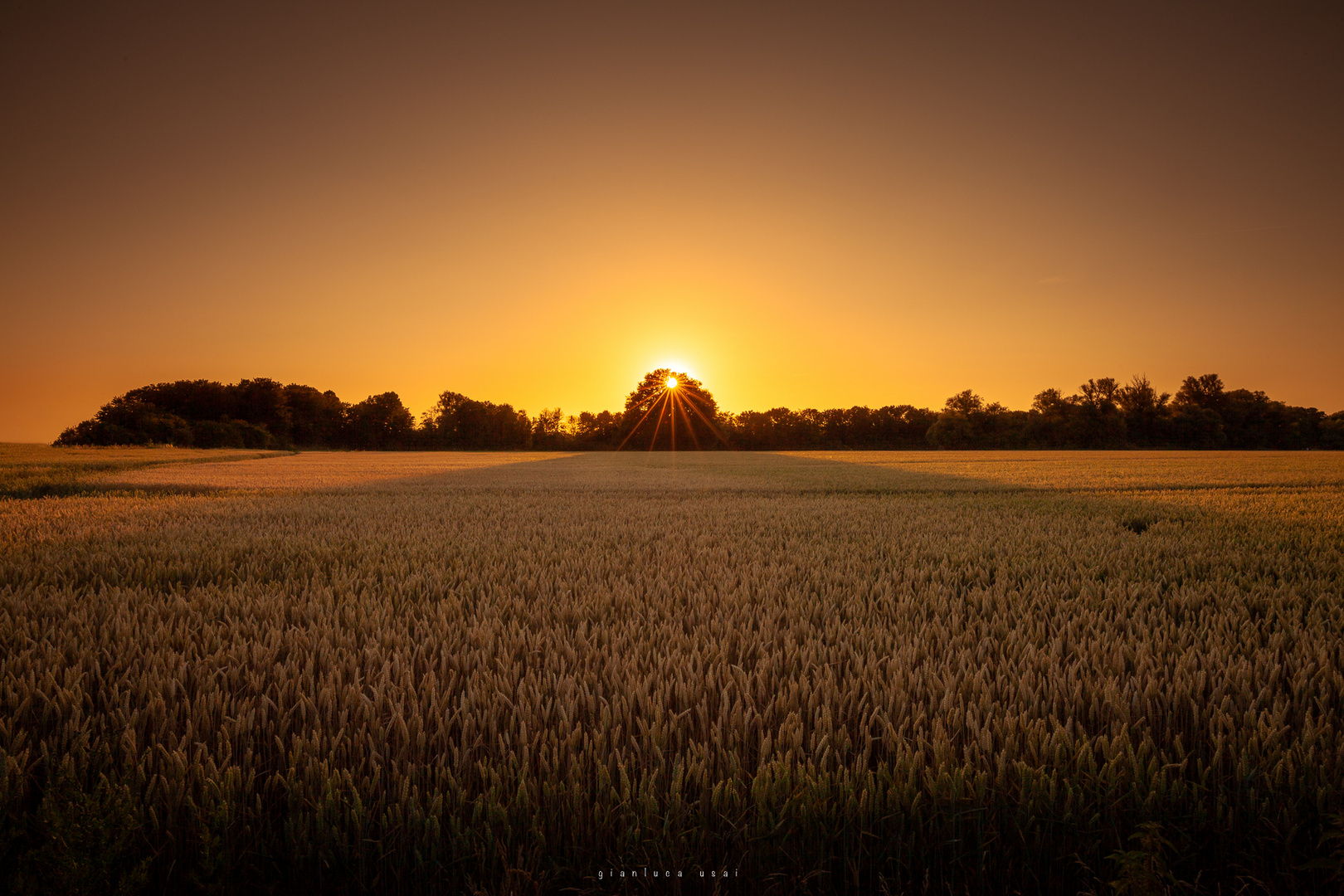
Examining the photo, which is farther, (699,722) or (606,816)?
(699,722)

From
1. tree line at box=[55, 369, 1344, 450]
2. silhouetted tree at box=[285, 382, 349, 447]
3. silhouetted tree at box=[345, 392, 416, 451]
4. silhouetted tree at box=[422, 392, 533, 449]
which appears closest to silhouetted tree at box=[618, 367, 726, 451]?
tree line at box=[55, 369, 1344, 450]

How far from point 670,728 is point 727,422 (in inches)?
4078

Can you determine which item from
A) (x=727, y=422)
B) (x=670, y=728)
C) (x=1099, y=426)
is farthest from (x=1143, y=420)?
(x=670, y=728)

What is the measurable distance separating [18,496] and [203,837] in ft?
52.6

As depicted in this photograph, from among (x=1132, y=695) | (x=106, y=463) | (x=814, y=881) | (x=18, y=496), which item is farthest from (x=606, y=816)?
(x=106, y=463)

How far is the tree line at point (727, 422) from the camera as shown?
79938 mm

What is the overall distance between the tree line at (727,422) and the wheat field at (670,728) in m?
83.7

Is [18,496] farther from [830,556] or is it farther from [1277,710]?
[1277,710]

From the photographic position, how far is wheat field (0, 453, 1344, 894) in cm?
135

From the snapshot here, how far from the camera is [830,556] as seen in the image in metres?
4.99

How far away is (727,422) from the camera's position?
10469cm

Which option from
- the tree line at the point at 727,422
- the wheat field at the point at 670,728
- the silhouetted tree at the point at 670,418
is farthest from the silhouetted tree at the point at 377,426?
the wheat field at the point at 670,728

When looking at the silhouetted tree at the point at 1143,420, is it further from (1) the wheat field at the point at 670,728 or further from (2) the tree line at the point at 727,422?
(1) the wheat field at the point at 670,728

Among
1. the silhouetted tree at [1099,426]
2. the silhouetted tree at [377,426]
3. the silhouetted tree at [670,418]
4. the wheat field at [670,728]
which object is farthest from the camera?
Result: the silhouetted tree at [377,426]
